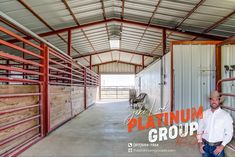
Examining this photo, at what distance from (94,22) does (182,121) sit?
5731 mm

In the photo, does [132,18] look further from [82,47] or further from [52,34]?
[82,47]

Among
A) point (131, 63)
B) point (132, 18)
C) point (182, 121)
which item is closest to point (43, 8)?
point (132, 18)

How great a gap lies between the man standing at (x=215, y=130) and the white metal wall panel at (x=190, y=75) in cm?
288

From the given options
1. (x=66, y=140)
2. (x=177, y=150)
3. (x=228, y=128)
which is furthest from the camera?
(x=66, y=140)

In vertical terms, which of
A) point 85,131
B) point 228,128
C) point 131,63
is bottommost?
point 85,131

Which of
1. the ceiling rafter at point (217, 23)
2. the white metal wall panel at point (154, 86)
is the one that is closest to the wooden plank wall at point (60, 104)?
the white metal wall panel at point (154, 86)

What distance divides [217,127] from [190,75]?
310cm

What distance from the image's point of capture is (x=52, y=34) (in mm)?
8664

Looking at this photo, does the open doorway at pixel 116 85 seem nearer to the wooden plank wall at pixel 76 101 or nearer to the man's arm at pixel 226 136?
the wooden plank wall at pixel 76 101

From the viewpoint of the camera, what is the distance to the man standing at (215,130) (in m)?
2.06

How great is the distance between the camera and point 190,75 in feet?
16.6

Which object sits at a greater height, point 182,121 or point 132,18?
point 132,18

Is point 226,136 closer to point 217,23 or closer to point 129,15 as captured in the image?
point 217,23

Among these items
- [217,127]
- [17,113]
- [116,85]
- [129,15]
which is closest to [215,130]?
[217,127]
